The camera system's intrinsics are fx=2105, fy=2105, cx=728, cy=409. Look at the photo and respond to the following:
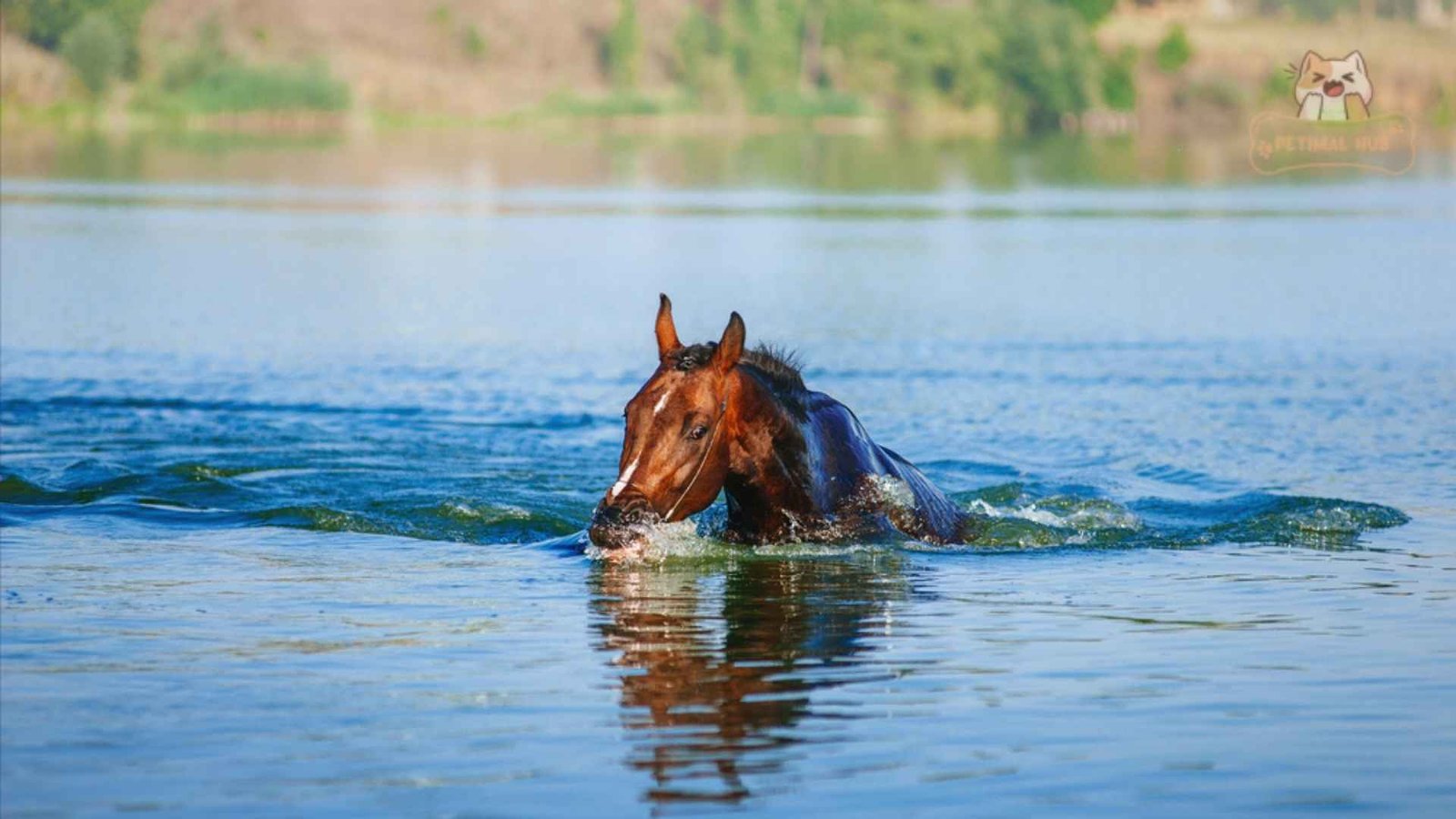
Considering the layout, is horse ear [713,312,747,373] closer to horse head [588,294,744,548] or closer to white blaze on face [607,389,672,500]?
horse head [588,294,744,548]

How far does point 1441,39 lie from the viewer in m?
92.8

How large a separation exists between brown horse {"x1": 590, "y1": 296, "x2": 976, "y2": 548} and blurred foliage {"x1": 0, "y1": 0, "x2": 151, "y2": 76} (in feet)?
226

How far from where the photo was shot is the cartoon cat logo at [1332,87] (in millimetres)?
26219

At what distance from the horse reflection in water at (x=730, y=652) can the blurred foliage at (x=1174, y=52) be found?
93.9m

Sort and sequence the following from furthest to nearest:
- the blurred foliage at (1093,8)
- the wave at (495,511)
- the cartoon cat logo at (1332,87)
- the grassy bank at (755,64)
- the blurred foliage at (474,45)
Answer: the blurred foliage at (1093,8) → the blurred foliage at (474,45) → the grassy bank at (755,64) → the cartoon cat logo at (1332,87) → the wave at (495,511)

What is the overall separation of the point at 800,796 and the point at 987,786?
23.7 inches

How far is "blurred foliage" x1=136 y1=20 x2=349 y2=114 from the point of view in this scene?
267ft

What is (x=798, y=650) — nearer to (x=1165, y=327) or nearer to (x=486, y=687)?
(x=486, y=687)

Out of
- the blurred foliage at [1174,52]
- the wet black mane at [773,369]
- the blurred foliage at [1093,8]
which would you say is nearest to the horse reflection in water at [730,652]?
the wet black mane at [773,369]

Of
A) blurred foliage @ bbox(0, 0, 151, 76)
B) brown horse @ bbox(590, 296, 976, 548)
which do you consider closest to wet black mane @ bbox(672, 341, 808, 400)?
brown horse @ bbox(590, 296, 976, 548)

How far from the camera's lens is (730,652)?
27.8 ft

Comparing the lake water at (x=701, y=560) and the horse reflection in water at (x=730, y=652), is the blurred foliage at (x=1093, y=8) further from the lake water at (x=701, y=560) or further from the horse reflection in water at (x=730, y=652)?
the horse reflection in water at (x=730, y=652)

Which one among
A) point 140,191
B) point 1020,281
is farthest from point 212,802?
point 140,191

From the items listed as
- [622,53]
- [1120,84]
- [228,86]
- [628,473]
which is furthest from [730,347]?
→ [622,53]
